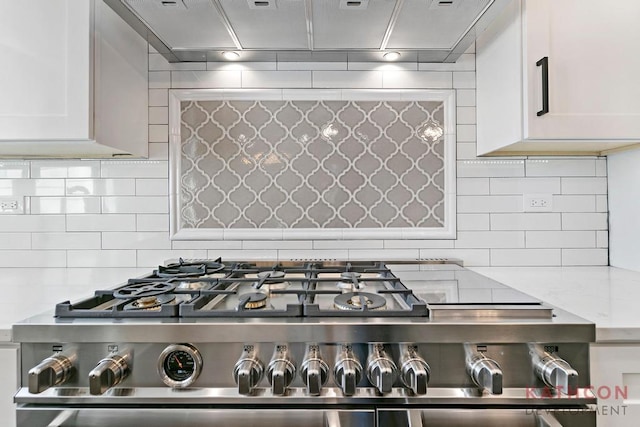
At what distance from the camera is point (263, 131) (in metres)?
1.67

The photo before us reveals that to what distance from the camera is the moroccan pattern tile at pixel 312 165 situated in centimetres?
167

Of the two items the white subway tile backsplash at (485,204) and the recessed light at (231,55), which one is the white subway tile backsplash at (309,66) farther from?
the white subway tile backsplash at (485,204)

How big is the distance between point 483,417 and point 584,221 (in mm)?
1230

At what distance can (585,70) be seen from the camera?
1.29 meters

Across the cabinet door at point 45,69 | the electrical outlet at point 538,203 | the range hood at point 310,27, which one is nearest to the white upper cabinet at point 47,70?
the cabinet door at point 45,69

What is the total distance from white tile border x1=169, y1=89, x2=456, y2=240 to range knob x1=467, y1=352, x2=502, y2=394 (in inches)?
34.3

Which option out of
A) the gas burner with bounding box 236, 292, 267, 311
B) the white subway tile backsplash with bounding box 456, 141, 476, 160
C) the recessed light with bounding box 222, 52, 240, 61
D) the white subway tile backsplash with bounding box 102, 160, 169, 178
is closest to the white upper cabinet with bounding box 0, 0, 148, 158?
the white subway tile backsplash with bounding box 102, 160, 169, 178

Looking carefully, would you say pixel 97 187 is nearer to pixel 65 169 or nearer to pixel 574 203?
pixel 65 169

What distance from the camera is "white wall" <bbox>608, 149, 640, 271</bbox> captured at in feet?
4.96

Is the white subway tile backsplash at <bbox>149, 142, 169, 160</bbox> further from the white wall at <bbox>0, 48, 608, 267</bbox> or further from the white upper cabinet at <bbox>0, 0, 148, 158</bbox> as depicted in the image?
the white upper cabinet at <bbox>0, 0, 148, 158</bbox>

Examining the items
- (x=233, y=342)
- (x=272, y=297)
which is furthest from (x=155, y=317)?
(x=272, y=297)

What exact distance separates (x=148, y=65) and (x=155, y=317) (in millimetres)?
1244

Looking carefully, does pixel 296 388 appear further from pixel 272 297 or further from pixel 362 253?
pixel 362 253

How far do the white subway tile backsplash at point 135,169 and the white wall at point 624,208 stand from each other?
1915mm
